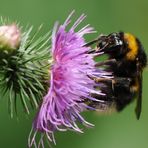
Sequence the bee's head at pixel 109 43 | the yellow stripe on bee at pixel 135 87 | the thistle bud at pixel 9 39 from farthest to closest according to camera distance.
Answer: the yellow stripe on bee at pixel 135 87 < the bee's head at pixel 109 43 < the thistle bud at pixel 9 39

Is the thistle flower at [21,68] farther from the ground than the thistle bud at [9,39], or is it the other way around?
the thistle bud at [9,39]

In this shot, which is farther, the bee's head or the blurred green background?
the blurred green background

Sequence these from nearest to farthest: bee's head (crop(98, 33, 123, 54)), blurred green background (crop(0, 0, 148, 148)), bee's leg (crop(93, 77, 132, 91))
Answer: bee's head (crop(98, 33, 123, 54)), bee's leg (crop(93, 77, 132, 91)), blurred green background (crop(0, 0, 148, 148))

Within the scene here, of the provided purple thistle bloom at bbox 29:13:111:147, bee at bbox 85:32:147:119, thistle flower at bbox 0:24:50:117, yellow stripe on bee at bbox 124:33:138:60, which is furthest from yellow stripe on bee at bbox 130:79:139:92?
thistle flower at bbox 0:24:50:117

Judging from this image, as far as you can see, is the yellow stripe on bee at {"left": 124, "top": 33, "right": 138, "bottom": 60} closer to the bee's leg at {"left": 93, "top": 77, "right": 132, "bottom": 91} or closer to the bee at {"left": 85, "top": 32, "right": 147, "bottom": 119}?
the bee at {"left": 85, "top": 32, "right": 147, "bottom": 119}

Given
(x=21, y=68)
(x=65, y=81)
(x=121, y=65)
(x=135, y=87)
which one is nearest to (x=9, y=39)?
(x=21, y=68)

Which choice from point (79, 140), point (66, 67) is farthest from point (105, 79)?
point (79, 140)

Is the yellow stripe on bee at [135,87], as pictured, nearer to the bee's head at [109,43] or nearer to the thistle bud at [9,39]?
the bee's head at [109,43]

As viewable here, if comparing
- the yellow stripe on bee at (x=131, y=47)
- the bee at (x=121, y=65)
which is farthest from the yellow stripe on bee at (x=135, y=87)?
the yellow stripe on bee at (x=131, y=47)
